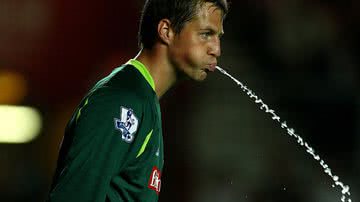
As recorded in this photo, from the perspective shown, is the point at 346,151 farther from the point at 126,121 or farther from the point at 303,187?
the point at 126,121

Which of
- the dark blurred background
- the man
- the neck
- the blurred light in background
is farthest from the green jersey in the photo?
the blurred light in background

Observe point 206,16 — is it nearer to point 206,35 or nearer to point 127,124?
point 206,35

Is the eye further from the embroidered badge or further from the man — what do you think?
the embroidered badge

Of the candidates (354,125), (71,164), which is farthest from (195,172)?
(71,164)

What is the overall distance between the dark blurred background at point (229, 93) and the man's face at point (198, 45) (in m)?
Answer: 3.77

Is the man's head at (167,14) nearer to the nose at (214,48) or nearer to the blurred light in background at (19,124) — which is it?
the nose at (214,48)

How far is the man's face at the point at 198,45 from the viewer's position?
2.49 meters

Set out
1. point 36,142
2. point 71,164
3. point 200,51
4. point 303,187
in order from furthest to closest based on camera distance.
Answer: point 36,142 → point 303,187 → point 200,51 → point 71,164

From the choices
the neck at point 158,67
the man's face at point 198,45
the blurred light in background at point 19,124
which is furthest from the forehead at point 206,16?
the blurred light in background at point 19,124

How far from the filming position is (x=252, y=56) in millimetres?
7047

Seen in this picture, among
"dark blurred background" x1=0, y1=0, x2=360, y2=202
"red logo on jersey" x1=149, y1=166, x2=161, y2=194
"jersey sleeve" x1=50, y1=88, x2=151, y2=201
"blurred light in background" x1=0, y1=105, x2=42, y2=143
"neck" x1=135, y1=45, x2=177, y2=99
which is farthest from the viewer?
"blurred light in background" x1=0, y1=105, x2=42, y2=143

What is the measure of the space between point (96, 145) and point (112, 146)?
0.17 feet

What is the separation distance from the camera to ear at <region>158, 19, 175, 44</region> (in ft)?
8.17

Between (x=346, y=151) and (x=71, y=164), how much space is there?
4.76 metres
